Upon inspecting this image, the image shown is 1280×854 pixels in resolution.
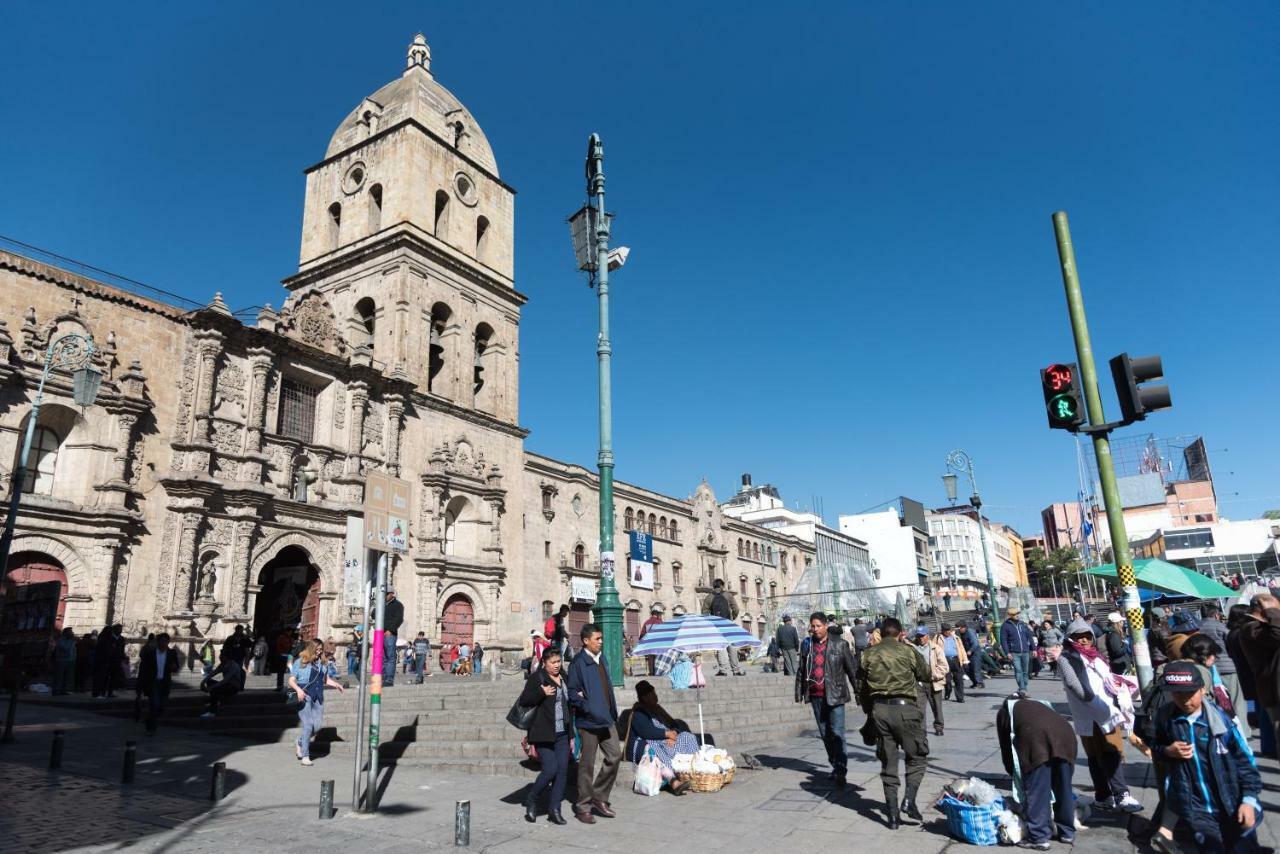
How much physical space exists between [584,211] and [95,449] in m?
15.5

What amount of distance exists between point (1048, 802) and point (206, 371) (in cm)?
2424

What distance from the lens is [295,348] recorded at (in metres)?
26.2

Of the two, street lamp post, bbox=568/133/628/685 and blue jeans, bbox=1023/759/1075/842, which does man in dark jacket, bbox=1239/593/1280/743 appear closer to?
blue jeans, bbox=1023/759/1075/842

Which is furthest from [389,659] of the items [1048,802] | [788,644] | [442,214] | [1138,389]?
[442,214]

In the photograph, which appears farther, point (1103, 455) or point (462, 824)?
point (1103, 455)

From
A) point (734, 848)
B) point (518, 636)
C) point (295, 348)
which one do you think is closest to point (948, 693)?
point (734, 848)

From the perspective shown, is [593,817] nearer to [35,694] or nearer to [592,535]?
[35,694]

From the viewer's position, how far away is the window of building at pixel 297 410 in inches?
1038

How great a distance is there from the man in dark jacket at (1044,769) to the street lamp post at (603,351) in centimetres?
645

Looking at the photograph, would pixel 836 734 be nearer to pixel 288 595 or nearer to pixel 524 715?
pixel 524 715

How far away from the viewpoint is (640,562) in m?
42.7

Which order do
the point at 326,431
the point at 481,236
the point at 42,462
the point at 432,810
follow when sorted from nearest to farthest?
1. the point at 432,810
2. the point at 42,462
3. the point at 326,431
4. the point at 481,236

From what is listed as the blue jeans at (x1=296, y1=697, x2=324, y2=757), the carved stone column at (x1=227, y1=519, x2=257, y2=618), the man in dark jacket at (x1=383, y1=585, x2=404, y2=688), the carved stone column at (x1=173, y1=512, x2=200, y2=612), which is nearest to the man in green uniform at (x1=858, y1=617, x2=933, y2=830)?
the blue jeans at (x1=296, y1=697, x2=324, y2=757)

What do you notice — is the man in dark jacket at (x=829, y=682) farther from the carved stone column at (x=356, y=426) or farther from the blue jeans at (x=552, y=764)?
the carved stone column at (x=356, y=426)
